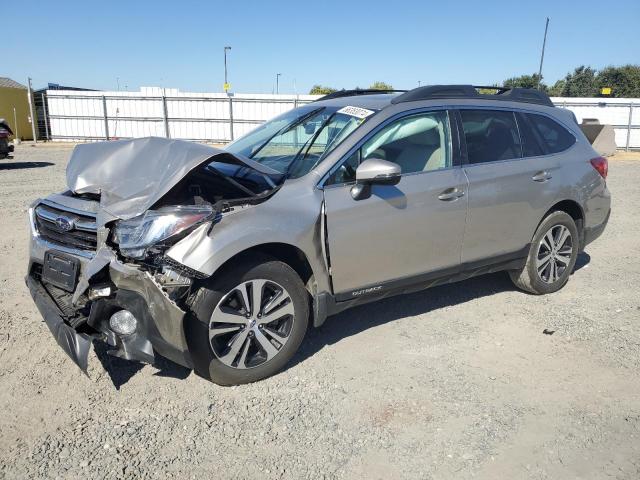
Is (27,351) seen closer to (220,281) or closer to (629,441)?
(220,281)

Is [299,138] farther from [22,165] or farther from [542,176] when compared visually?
[22,165]

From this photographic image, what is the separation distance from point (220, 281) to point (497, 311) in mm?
2782

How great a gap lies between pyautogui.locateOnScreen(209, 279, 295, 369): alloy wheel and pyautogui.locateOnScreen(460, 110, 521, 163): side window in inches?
80.2

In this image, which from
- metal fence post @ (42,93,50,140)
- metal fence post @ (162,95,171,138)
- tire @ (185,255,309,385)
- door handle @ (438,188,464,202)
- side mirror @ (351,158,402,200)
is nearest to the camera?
tire @ (185,255,309,385)

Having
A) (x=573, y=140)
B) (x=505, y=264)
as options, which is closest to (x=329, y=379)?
(x=505, y=264)

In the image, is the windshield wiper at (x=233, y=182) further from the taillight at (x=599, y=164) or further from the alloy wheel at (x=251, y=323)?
the taillight at (x=599, y=164)

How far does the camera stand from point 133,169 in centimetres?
344

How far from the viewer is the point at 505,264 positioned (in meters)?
4.64

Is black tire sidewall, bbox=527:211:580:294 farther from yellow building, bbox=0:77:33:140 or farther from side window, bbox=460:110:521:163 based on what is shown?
yellow building, bbox=0:77:33:140

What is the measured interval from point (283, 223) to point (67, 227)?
4.61ft

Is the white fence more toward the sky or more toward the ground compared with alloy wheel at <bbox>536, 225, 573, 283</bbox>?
more toward the sky

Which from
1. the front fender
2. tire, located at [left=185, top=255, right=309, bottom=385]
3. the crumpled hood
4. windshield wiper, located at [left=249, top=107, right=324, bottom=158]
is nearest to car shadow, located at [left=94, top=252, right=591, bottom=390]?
tire, located at [left=185, top=255, right=309, bottom=385]

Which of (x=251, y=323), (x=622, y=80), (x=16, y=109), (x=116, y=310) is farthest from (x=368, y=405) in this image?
(x=622, y=80)

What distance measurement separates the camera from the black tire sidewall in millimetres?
4762
